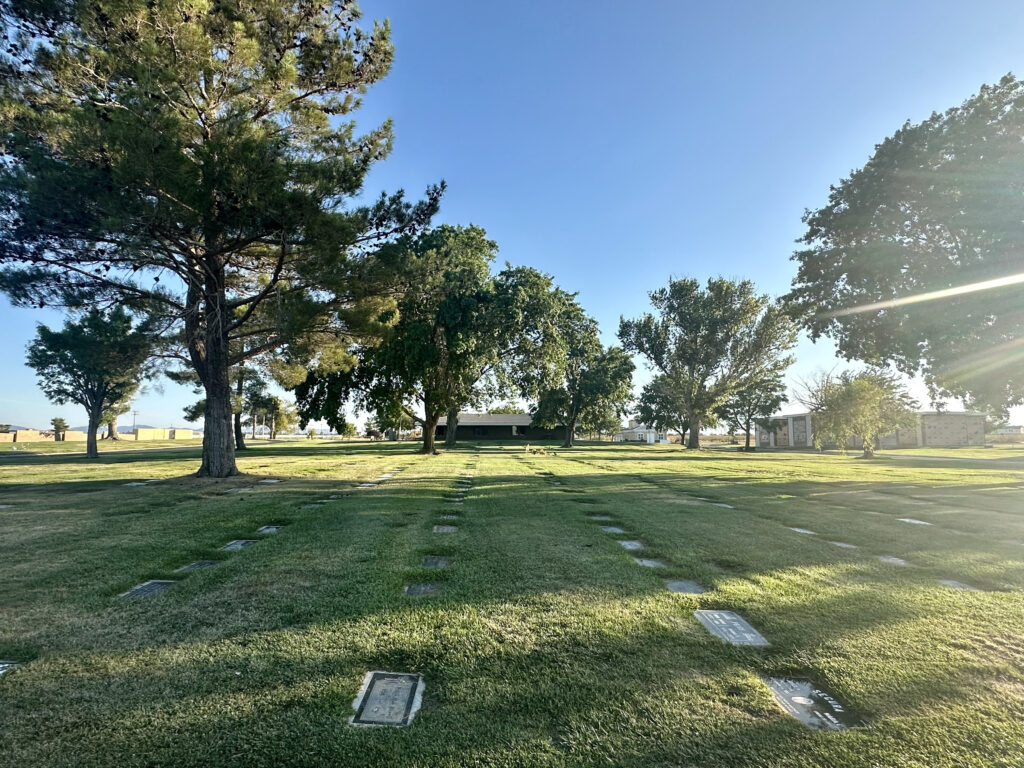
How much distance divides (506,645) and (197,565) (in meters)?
2.92

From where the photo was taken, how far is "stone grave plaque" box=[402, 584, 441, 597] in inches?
127

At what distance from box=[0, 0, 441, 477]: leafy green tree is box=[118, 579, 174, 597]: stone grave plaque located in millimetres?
6199

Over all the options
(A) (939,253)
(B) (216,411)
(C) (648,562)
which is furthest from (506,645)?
(A) (939,253)

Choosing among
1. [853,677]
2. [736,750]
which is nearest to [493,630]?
[736,750]

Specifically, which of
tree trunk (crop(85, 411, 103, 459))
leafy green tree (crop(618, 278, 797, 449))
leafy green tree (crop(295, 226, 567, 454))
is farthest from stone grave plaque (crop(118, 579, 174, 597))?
leafy green tree (crop(618, 278, 797, 449))

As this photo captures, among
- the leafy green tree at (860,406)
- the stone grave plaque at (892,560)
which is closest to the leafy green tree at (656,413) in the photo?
the leafy green tree at (860,406)

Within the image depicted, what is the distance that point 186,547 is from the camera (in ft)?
14.4

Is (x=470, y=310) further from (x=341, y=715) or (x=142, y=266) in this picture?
(x=341, y=715)

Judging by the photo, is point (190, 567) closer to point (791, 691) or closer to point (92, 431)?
point (791, 691)

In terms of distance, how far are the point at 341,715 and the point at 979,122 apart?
16218 millimetres

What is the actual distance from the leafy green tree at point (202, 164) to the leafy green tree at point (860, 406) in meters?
24.6

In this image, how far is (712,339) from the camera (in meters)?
32.3

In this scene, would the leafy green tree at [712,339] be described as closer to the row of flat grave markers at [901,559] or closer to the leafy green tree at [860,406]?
the leafy green tree at [860,406]

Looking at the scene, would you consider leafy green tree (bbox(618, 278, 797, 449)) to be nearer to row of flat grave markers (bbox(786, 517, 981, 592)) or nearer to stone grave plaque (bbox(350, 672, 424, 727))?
row of flat grave markers (bbox(786, 517, 981, 592))
